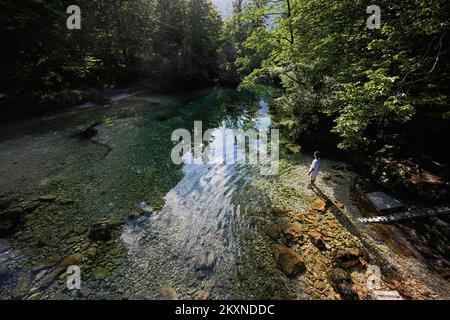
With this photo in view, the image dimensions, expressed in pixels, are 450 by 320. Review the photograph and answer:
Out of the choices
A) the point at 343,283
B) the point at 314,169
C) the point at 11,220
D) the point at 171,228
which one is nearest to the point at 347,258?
the point at 343,283

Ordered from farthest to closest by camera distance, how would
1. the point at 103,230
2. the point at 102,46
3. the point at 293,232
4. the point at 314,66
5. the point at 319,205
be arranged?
the point at 102,46 < the point at 314,66 < the point at 319,205 < the point at 103,230 < the point at 293,232

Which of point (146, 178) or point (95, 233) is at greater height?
point (146, 178)

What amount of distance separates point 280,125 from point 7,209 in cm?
1621

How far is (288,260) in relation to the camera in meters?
5.68

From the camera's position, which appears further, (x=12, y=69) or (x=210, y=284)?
(x=12, y=69)

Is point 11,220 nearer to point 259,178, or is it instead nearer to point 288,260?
point 288,260

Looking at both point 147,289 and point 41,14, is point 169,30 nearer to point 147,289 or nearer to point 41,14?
point 41,14

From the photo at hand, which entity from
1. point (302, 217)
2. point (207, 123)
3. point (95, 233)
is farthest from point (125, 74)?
point (302, 217)

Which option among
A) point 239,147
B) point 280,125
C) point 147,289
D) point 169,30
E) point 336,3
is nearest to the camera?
point 147,289

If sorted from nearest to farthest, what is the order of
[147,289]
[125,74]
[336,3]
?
1. [147,289]
2. [336,3]
3. [125,74]

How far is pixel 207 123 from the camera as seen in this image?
19484 millimetres

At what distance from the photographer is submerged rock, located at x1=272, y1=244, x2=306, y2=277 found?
5414 millimetres

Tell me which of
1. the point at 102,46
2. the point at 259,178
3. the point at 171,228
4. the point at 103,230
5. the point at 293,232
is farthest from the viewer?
the point at 102,46

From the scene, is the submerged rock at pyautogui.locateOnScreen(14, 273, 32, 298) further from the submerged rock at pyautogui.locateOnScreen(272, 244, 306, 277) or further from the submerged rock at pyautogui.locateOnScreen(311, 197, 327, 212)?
the submerged rock at pyautogui.locateOnScreen(311, 197, 327, 212)
